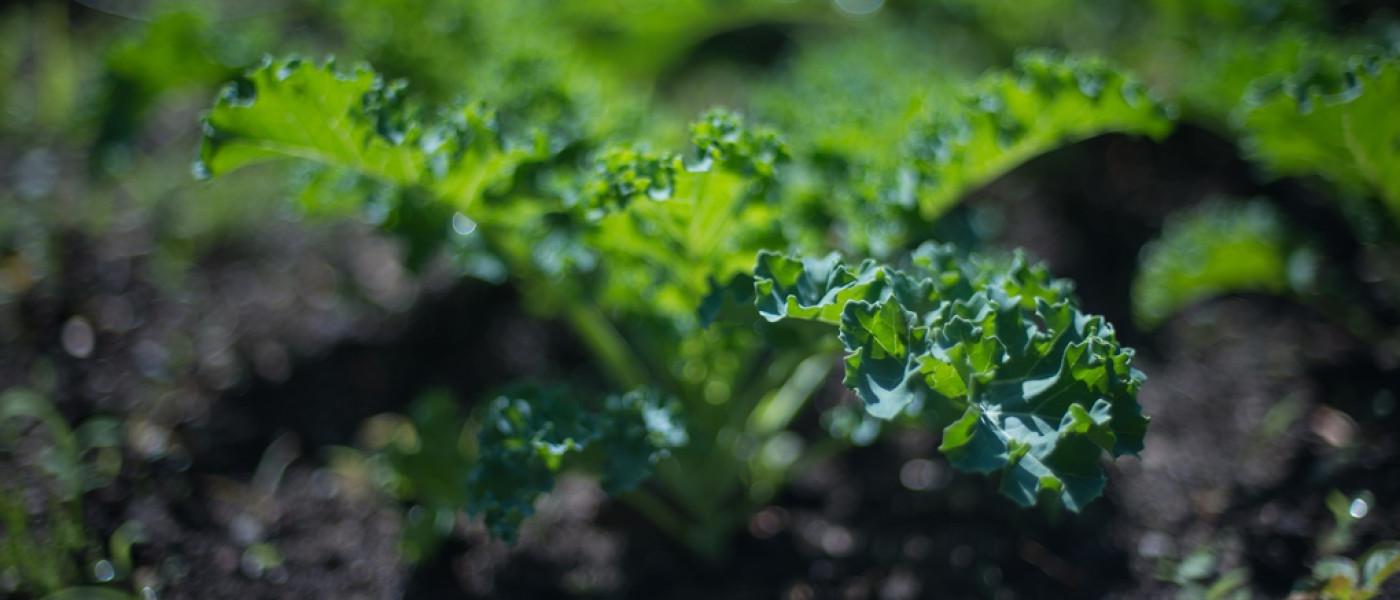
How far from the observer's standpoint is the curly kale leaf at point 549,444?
6.47 ft

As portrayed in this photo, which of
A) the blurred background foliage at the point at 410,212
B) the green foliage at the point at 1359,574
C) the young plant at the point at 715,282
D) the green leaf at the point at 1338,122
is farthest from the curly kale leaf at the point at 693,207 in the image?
the green foliage at the point at 1359,574

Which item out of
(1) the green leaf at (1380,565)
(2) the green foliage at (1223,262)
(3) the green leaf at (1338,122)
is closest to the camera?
(1) the green leaf at (1380,565)

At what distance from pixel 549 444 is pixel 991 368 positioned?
841 millimetres

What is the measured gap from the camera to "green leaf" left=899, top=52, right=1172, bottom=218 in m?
2.16

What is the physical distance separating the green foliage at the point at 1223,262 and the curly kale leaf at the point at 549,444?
1.35m

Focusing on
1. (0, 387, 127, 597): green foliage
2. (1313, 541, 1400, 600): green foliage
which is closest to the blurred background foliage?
Answer: (0, 387, 127, 597): green foliage

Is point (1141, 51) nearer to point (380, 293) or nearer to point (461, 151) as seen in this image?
point (461, 151)

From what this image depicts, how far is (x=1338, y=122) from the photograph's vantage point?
2.15 m

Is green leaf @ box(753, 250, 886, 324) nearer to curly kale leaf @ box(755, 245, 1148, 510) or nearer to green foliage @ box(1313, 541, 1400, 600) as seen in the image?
curly kale leaf @ box(755, 245, 1148, 510)

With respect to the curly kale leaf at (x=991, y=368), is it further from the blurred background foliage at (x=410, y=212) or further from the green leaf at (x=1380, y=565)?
the green leaf at (x=1380, y=565)

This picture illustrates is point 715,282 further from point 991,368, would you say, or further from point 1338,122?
point 1338,122

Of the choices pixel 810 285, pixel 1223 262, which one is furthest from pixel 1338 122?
pixel 810 285

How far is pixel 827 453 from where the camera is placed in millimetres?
2439

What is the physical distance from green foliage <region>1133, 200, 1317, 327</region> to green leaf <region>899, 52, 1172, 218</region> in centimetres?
50
